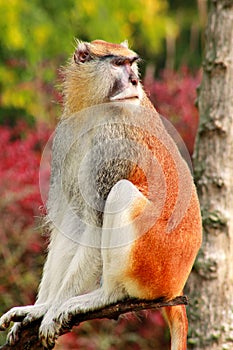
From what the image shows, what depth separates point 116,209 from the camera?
12.4 feet

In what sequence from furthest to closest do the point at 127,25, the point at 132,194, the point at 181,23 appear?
the point at 181,23, the point at 127,25, the point at 132,194

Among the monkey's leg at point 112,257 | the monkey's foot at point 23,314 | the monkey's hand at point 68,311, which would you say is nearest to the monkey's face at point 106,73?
the monkey's leg at point 112,257

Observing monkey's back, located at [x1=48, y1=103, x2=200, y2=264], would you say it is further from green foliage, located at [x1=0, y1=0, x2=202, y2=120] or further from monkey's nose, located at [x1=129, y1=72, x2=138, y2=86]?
green foliage, located at [x1=0, y1=0, x2=202, y2=120]

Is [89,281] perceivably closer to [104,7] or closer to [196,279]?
[196,279]

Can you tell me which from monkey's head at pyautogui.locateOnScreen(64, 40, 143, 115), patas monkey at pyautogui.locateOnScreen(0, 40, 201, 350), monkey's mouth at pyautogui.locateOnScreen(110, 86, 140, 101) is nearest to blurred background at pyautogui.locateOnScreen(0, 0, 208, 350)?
monkey's head at pyautogui.locateOnScreen(64, 40, 143, 115)

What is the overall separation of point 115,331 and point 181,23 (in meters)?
9.84

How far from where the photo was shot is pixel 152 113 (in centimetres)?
411

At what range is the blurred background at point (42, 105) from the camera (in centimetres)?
605

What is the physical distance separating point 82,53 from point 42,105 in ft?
13.2

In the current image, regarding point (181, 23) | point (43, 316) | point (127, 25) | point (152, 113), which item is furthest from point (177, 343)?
point (181, 23)

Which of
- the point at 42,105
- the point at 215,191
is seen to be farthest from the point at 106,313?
the point at 42,105

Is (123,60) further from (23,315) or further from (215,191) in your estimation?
(23,315)

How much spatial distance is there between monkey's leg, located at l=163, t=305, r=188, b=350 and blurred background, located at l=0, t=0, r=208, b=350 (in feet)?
3.08

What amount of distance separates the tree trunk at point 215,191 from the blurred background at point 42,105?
20.7 inches
